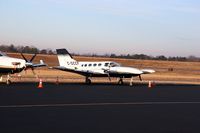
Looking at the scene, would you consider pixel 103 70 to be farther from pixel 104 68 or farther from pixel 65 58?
pixel 65 58

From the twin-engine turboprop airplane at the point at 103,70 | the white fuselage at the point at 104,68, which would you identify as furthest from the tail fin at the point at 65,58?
the white fuselage at the point at 104,68

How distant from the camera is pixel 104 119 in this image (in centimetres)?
1443

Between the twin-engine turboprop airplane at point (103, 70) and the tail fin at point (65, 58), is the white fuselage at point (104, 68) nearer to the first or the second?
the twin-engine turboprop airplane at point (103, 70)

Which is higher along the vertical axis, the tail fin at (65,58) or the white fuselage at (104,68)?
the tail fin at (65,58)

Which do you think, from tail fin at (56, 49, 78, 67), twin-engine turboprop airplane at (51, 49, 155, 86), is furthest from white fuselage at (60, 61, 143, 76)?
tail fin at (56, 49, 78, 67)

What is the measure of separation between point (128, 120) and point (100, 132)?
9.31 ft

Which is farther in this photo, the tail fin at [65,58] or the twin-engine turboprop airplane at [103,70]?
the tail fin at [65,58]

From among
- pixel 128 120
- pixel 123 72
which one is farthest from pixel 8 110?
pixel 123 72

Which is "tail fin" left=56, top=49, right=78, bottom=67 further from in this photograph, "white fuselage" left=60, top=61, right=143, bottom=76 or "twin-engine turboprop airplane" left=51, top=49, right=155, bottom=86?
"white fuselage" left=60, top=61, right=143, bottom=76

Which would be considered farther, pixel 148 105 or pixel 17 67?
pixel 17 67

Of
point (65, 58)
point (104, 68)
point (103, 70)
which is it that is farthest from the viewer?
point (65, 58)

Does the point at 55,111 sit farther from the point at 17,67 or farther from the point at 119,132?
the point at 17,67

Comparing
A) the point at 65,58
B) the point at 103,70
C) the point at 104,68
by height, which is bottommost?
the point at 103,70

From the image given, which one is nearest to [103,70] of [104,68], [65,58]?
[104,68]
